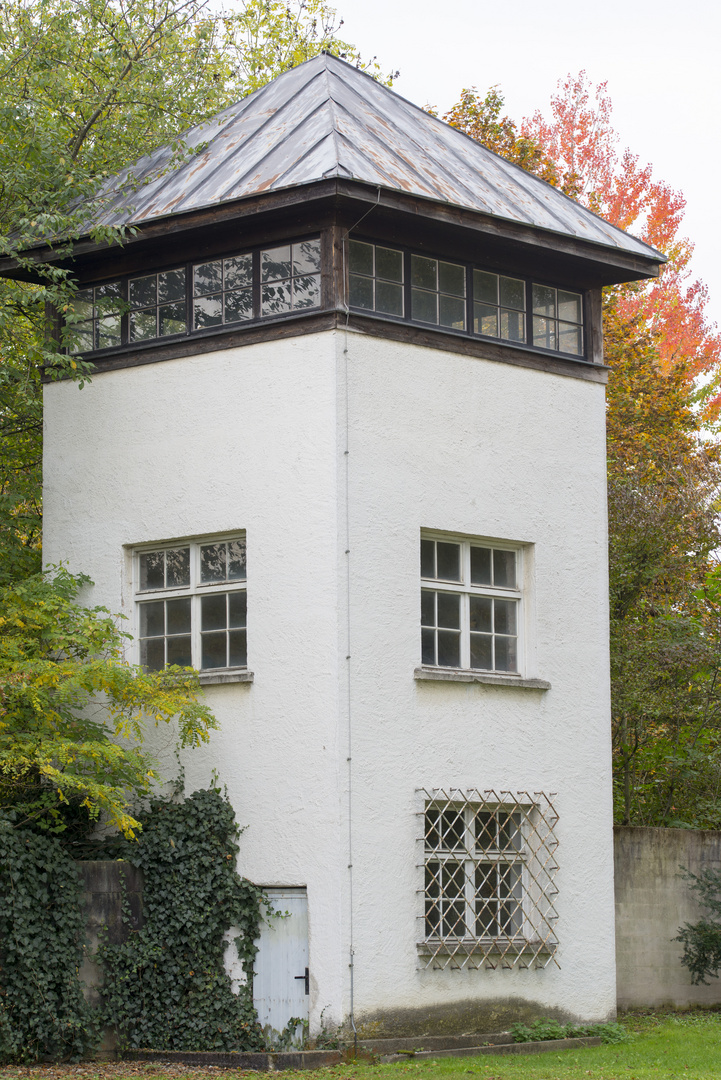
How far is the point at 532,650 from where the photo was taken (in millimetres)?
13719

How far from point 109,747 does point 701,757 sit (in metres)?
9.23

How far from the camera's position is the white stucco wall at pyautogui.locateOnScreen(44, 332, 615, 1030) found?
1218cm

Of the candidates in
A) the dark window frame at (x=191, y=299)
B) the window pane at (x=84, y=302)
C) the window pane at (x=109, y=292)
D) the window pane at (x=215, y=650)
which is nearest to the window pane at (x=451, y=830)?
the window pane at (x=215, y=650)

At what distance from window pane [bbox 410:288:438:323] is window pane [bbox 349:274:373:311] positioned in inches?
19.0

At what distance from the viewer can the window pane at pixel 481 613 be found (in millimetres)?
13500

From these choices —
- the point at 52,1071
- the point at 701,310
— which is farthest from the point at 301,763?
the point at 701,310

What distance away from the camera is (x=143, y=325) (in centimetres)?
Result: 1422

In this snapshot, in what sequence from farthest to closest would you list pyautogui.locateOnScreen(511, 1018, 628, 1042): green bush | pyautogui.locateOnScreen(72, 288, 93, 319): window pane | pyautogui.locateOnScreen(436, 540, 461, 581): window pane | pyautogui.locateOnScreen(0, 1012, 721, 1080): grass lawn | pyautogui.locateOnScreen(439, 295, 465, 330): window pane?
pyautogui.locateOnScreen(72, 288, 93, 319): window pane
pyautogui.locateOnScreen(439, 295, 465, 330): window pane
pyautogui.locateOnScreen(436, 540, 461, 581): window pane
pyautogui.locateOnScreen(511, 1018, 628, 1042): green bush
pyautogui.locateOnScreen(0, 1012, 721, 1080): grass lawn

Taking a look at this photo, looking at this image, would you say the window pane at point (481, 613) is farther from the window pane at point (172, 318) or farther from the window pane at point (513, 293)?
the window pane at point (172, 318)

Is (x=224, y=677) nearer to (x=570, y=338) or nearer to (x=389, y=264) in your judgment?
(x=389, y=264)

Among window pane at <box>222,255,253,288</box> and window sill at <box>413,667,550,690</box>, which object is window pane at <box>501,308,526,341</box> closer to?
window pane at <box>222,255,253,288</box>

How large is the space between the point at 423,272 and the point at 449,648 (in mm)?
3716

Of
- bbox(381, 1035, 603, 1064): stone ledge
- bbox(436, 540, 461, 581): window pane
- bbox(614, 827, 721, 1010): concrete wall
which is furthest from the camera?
bbox(614, 827, 721, 1010): concrete wall

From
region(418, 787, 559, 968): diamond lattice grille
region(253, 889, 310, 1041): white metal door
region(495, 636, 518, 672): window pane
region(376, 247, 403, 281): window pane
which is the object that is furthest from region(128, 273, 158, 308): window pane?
region(253, 889, 310, 1041): white metal door
